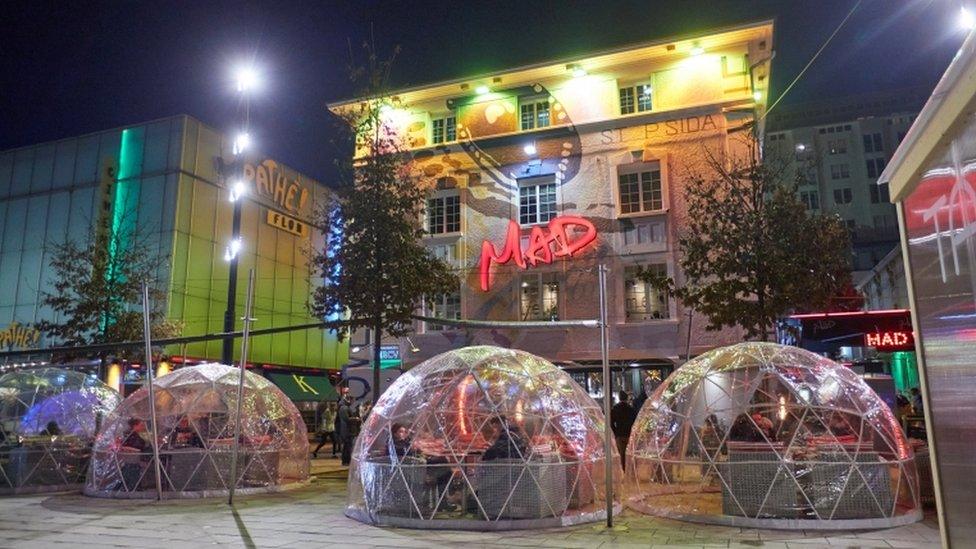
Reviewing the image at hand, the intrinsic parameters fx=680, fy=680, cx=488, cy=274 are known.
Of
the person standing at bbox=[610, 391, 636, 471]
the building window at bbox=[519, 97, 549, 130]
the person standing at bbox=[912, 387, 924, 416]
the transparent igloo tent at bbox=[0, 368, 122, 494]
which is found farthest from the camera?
the building window at bbox=[519, 97, 549, 130]

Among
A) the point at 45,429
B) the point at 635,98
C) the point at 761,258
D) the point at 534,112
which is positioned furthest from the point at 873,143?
the point at 45,429

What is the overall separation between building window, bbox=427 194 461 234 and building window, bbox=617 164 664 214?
6.20m

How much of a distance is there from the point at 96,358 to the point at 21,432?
12588 mm

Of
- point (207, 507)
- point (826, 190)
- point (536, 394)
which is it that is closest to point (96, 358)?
point (207, 507)

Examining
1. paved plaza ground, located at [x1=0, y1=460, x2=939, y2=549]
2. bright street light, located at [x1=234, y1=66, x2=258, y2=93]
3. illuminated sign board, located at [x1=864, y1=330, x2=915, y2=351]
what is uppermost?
bright street light, located at [x1=234, y1=66, x2=258, y2=93]

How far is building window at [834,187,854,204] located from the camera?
229 ft

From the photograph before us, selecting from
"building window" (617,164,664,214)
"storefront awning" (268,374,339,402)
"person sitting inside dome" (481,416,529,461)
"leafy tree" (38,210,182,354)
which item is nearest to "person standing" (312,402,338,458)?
"storefront awning" (268,374,339,402)

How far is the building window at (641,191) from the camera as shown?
23.5 metres

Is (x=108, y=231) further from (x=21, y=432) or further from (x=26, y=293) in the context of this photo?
(x=21, y=432)

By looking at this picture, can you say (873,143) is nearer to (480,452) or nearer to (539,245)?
(539,245)

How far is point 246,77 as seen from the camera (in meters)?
18.0

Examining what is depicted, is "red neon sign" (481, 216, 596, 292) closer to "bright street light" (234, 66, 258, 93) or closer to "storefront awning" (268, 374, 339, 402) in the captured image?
"bright street light" (234, 66, 258, 93)

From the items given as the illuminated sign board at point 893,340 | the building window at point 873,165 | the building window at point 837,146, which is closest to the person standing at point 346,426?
the illuminated sign board at point 893,340

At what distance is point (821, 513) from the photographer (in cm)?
945
